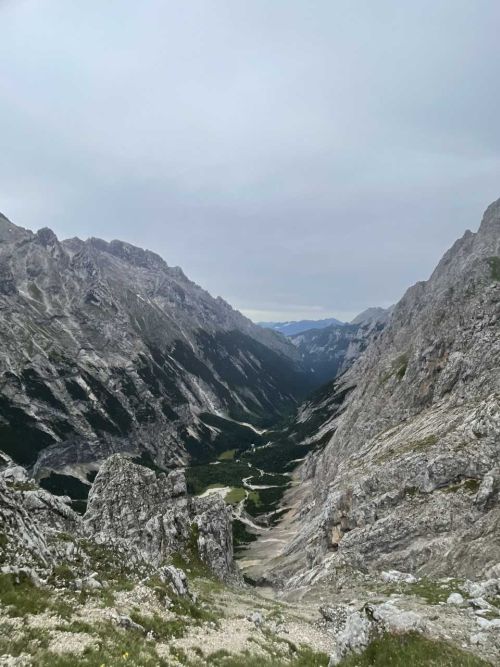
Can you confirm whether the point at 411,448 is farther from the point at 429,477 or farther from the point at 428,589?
the point at 428,589

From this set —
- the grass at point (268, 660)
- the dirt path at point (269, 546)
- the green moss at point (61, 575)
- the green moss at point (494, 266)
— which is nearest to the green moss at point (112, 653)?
the grass at point (268, 660)

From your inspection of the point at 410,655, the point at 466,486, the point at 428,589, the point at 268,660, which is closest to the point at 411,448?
the point at 466,486

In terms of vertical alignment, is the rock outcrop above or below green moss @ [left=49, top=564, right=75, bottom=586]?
below

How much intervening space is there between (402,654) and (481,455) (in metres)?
51.0

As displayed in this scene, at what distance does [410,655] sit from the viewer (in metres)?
18.6

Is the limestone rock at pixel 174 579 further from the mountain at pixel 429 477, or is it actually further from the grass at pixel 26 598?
the mountain at pixel 429 477

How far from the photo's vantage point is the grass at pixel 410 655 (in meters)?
17.9

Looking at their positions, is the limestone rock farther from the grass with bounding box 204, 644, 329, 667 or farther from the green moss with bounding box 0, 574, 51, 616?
the green moss with bounding box 0, 574, 51, 616

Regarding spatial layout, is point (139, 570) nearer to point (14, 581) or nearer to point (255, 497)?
point (14, 581)

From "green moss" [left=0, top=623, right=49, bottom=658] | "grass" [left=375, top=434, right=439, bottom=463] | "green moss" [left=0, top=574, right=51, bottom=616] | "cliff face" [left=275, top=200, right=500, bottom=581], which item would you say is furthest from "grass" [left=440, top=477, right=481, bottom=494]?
"green moss" [left=0, top=623, right=49, bottom=658]

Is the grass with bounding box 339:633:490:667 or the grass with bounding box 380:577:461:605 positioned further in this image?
the grass with bounding box 380:577:461:605

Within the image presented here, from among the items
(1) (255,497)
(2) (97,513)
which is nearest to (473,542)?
(2) (97,513)

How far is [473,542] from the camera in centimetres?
4888

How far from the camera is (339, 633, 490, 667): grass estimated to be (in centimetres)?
1795
